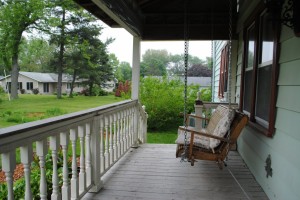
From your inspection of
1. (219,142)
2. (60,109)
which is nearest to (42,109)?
(60,109)

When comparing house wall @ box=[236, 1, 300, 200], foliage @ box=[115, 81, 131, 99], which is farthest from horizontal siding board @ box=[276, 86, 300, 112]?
foliage @ box=[115, 81, 131, 99]

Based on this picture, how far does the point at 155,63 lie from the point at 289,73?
1614cm

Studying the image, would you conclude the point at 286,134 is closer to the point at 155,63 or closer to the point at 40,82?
the point at 40,82

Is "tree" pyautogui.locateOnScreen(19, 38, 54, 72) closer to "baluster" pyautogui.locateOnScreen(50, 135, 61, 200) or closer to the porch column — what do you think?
the porch column

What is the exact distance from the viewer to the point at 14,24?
13.8 metres

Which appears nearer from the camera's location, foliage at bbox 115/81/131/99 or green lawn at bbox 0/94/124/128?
green lawn at bbox 0/94/124/128

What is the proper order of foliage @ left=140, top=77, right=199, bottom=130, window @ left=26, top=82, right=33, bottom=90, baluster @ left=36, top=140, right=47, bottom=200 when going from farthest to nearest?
window @ left=26, top=82, right=33, bottom=90, foliage @ left=140, top=77, right=199, bottom=130, baluster @ left=36, top=140, right=47, bottom=200

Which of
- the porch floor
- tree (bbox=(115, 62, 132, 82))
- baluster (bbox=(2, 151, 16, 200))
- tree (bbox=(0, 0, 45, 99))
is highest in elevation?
tree (bbox=(0, 0, 45, 99))

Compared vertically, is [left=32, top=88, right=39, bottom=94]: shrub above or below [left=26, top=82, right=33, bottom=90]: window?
below

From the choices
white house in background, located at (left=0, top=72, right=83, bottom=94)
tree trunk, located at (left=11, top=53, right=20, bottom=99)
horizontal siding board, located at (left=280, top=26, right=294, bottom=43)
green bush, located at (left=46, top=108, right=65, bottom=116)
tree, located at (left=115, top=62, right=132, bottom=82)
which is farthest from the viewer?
tree, located at (left=115, top=62, right=132, bottom=82)

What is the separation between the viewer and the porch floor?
2.63 meters

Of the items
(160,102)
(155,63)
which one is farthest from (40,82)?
(160,102)

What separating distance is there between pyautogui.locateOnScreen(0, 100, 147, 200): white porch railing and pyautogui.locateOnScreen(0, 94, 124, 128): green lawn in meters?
7.69

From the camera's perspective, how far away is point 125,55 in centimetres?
2583
